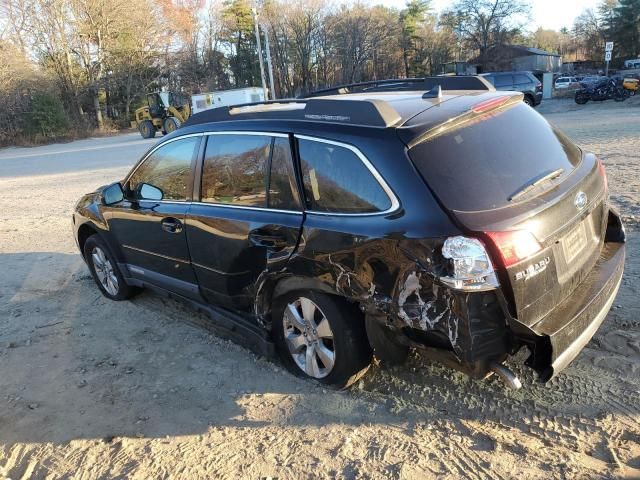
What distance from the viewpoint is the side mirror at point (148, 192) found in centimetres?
415

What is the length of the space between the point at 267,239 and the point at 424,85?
6.23ft

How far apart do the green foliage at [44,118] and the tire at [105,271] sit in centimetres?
3767

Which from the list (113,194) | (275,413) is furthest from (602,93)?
(275,413)

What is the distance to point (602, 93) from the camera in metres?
25.3

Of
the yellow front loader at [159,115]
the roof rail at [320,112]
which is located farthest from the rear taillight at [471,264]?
the yellow front loader at [159,115]

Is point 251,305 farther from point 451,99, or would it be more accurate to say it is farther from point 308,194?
point 451,99

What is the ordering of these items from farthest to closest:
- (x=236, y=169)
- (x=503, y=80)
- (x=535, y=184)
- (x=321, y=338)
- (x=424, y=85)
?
(x=503, y=80) → (x=424, y=85) → (x=236, y=169) → (x=321, y=338) → (x=535, y=184)

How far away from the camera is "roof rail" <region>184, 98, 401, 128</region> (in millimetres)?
→ 2814

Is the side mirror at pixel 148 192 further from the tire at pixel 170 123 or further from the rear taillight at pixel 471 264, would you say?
the tire at pixel 170 123

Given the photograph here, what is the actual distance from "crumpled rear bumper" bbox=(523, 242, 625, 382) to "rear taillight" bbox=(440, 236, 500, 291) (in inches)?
14.3

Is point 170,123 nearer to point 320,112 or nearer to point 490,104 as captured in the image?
point 320,112

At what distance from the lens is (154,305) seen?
493cm

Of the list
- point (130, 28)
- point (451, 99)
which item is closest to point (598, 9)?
point (130, 28)

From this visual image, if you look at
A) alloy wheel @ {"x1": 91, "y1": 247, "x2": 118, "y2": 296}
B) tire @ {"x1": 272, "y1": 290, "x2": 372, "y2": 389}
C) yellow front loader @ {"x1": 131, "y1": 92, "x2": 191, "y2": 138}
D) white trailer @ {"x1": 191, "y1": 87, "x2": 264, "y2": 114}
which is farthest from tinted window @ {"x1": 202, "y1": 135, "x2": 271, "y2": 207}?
white trailer @ {"x1": 191, "y1": 87, "x2": 264, "y2": 114}
